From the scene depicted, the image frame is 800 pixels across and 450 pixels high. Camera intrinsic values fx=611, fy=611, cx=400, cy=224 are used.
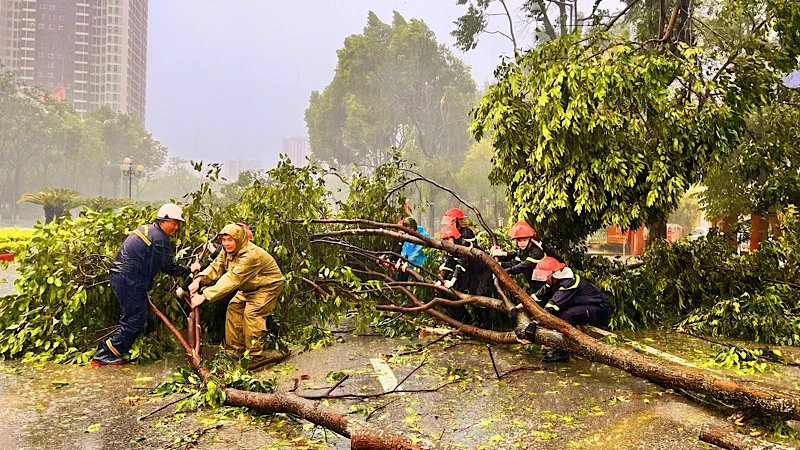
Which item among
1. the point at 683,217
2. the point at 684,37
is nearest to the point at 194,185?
the point at 683,217

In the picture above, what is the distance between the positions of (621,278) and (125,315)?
5.38 metres

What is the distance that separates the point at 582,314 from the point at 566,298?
190mm

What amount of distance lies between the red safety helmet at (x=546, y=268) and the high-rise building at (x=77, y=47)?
2691 inches

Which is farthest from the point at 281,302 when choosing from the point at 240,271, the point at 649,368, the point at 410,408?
the point at 649,368

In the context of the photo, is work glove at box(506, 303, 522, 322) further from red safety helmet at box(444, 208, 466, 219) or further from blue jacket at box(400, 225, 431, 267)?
blue jacket at box(400, 225, 431, 267)

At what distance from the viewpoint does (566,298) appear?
5348 millimetres

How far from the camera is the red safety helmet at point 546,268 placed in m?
5.48

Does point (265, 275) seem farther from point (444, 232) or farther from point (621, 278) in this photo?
point (621, 278)

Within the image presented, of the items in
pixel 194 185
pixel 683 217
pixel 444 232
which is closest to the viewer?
pixel 444 232

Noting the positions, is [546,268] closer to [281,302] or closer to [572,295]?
[572,295]

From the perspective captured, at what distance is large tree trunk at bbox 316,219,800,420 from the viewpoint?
11.2 feet

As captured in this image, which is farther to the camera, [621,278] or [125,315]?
[621,278]

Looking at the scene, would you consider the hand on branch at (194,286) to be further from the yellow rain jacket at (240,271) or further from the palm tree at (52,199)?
the palm tree at (52,199)

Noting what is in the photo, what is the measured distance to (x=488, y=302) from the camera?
19.0ft
